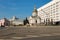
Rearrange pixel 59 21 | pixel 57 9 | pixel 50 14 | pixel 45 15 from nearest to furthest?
pixel 59 21, pixel 57 9, pixel 50 14, pixel 45 15

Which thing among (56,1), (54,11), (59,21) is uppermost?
Answer: (56,1)

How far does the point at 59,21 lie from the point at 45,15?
3854 centimetres

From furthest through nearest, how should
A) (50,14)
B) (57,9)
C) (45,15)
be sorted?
(45,15) → (50,14) → (57,9)

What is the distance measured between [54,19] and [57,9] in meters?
9.47

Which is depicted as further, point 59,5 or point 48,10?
point 48,10

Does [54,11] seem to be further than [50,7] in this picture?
No

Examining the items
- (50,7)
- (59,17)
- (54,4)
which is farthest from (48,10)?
(59,17)

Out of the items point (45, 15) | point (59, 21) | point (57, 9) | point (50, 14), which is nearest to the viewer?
point (59, 21)

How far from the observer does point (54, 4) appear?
14175 cm

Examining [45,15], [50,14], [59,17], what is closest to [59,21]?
[59,17]

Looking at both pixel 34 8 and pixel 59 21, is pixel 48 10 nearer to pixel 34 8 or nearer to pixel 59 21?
pixel 34 8

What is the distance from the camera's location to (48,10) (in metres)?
156

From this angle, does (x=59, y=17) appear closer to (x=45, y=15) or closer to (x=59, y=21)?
(x=59, y=21)

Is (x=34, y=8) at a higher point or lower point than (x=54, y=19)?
higher
